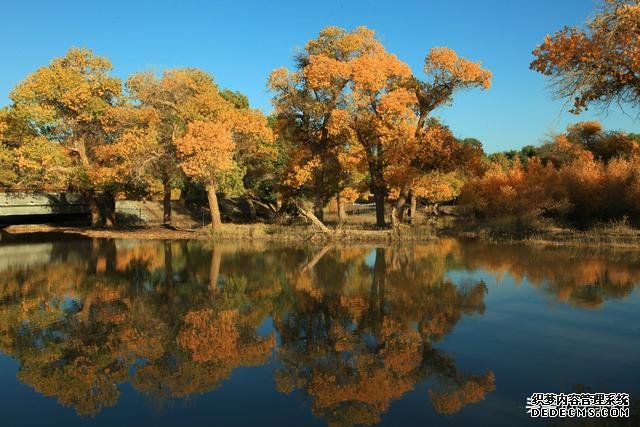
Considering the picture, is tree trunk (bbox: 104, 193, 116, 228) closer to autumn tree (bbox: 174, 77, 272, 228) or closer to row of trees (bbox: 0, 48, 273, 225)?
row of trees (bbox: 0, 48, 273, 225)

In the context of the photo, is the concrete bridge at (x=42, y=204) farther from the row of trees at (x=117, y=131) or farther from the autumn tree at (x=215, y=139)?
the autumn tree at (x=215, y=139)

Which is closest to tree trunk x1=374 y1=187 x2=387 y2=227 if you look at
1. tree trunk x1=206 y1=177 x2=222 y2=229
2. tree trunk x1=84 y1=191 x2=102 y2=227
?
tree trunk x1=206 y1=177 x2=222 y2=229

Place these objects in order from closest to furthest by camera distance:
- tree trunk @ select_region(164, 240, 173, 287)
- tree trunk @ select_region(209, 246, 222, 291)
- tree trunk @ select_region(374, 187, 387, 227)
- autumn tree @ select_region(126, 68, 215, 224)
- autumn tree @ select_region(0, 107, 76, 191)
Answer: tree trunk @ select_region(209, 246, 222, 291), tree trunk @ select_region(164, 240, 173, 287), autumn tree @ select_region(126, 68, 215, 224), tree trunk @ select_region(374, 187, 387, 227), autumn tree @ select_region(0, 107, 76, 191)

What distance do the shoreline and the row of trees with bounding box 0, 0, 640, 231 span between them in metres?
1.63

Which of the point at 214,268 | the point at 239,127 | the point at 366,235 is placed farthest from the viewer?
the point at 239,127

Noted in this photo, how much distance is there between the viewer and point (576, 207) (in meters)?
28.4

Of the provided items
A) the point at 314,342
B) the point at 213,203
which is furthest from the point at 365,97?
the point at 314,342

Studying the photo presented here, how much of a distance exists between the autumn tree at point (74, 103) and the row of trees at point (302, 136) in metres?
0.07

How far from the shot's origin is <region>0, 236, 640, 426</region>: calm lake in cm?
644

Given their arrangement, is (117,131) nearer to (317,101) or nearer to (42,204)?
(42,204)

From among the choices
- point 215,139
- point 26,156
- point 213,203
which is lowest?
point 213,203

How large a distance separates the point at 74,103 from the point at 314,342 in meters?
26.4

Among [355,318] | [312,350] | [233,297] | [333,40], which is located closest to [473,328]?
[355,318]

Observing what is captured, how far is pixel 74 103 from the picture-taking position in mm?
29984
